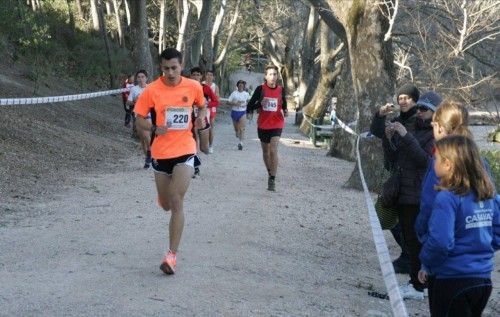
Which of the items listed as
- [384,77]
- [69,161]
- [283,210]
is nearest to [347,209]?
[283,210]

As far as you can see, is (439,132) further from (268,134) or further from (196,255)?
(268,134)

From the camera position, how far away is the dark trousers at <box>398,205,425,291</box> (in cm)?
700

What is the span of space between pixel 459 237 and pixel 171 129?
11.2 ft

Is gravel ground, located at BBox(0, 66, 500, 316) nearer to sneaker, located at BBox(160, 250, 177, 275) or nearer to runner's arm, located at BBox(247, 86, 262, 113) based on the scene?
sneaker, located at BBox(160, 250, 177, 275)

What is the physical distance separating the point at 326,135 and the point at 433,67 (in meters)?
7.42

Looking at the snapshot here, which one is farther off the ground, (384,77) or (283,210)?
(384,77)

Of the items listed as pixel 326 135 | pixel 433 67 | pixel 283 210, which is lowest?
pixel 326 135

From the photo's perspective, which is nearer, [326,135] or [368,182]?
[368,182]

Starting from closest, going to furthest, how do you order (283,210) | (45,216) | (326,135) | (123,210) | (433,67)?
(45,216) < (123,210) < (283,210) < (433,67) < (326,135)

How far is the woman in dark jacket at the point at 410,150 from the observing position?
6602mm

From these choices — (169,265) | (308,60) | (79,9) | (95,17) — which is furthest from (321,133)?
(169,265)

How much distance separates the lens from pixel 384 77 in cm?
1490

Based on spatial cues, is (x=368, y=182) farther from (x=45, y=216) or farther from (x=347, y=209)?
(x=45, y=216)

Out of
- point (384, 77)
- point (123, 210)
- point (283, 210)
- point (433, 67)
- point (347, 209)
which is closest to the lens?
point (123, 210)
